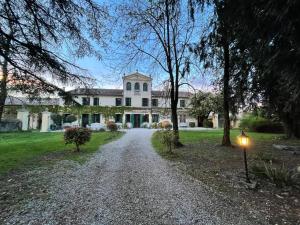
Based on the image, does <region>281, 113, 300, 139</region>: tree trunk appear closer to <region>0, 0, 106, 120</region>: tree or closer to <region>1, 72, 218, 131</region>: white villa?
<region>0, 0, 106, 120</region>: tree

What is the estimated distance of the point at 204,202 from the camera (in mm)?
4523

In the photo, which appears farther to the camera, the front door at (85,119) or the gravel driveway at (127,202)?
the front door at (85,119)

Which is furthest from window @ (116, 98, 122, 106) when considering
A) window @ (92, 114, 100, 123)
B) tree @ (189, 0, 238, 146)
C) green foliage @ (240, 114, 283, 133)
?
tree @ (189, 0, 238, 146)

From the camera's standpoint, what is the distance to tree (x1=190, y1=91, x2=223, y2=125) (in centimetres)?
3259

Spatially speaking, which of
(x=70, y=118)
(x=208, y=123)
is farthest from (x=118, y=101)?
(x=208, y=123)

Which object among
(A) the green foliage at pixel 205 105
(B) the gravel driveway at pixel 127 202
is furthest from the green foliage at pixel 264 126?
(B) the gravel driveway at pixel 127 202

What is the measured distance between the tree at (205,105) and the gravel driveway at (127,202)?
26.4 meters

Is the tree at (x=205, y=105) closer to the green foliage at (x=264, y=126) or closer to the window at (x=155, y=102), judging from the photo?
the green foliage at (x=264, y=126)

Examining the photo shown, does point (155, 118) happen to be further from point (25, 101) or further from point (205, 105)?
point (25, 101)

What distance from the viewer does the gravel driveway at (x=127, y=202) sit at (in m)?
3.79

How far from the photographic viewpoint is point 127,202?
450 cm

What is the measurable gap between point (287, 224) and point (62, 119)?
31.9 metres

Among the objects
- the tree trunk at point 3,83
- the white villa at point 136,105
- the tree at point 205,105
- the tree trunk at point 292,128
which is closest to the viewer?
the tree trunk at point 3,83

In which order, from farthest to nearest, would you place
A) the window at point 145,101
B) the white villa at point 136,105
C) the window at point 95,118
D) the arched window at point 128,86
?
the window at point 145,101
the arched window at point 128,86
the white villa at point 136,105
the window at point 95,118
